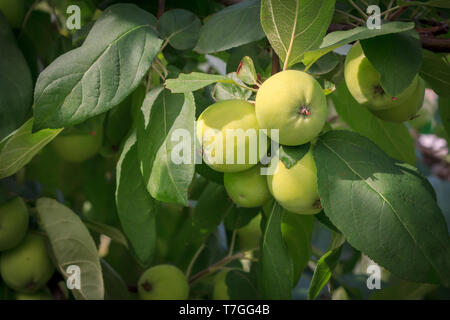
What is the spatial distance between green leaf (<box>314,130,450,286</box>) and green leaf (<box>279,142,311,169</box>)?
21 mm

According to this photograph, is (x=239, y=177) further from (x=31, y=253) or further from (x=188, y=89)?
(x=31, y=253)

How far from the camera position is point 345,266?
5.44 feet

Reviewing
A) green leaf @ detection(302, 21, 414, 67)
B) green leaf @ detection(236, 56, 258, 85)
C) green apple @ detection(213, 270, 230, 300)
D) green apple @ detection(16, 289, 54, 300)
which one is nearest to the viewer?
green leaf @ detection(302, 21, 414, 67)

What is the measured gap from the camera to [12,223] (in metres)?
0.95

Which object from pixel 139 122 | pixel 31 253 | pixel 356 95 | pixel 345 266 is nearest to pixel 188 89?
pixel 139 122

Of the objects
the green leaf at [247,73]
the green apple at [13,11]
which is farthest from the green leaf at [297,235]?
the green apple at [13,11]

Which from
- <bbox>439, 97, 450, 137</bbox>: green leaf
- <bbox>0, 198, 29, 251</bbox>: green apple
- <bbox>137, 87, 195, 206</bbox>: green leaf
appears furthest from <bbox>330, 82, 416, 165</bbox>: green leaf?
<bbox>0, 198, 29, 251</bbox>: green apple

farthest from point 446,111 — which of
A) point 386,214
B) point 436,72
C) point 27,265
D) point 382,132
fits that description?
point 27,265

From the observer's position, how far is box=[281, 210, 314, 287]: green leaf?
2.98 feet

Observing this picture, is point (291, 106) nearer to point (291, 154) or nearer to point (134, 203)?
point (291, 154)

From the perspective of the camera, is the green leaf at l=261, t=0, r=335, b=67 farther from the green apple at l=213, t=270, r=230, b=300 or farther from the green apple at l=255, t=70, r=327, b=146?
the green apple at l=213, t=270, r=230, b=300

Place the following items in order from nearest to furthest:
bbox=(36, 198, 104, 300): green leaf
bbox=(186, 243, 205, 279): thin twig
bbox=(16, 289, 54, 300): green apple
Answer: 1. bbox=(36, 198, 104, 300): green leaf
2. bbox=(16, 289, 54, 300): green apple
3. bbox=(186, 243, 205, 279): thin twig

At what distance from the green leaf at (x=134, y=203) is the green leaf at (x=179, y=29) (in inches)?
6.7

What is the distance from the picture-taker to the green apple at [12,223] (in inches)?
37.0
